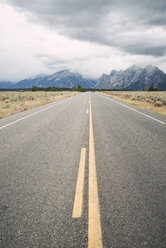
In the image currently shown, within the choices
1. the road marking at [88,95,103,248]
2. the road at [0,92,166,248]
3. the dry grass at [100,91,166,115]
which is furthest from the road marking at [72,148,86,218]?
the dry grass at [100,91,166,115]

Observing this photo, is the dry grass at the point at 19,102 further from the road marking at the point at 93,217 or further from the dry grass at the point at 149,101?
the dry grass at the point at 149,101

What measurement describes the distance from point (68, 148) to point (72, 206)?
2364mm

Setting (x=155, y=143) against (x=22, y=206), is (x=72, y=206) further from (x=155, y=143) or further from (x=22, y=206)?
(x=155, y=143)

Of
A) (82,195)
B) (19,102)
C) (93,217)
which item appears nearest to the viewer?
(93,217)

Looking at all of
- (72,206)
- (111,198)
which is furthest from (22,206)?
(111,198)

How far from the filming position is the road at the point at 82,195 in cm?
187

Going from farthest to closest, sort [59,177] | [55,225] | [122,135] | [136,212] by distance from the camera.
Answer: [122,135]
[59,177]
[136,212]
[55,225]

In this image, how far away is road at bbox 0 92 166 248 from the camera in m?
1.87

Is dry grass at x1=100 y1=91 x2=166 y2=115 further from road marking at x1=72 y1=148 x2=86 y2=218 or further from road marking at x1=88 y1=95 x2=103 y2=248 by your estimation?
road marking at x1=88 y1=95 x2=103 y2=248

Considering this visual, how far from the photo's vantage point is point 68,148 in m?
4.62

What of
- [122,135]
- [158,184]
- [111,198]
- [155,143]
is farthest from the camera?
[122,135]

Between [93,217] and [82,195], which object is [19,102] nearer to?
[82,195]

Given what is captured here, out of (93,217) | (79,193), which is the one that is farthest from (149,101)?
(93,217)

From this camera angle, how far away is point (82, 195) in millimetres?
2561
